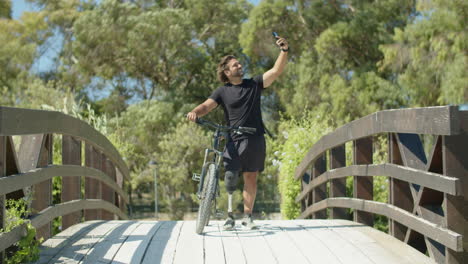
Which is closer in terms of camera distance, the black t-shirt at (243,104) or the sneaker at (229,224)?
the sneaker at (229,224)

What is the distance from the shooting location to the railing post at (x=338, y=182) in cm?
653

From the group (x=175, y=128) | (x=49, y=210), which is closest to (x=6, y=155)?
(x=49, y=210)

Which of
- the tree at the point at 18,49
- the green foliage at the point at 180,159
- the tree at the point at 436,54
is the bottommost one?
the green foliage at the point at 180,159

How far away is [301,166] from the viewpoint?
802 centimetres

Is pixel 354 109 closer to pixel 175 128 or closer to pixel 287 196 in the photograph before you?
pixel 175 128

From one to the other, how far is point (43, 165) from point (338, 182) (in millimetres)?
3217

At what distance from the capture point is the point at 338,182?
659cm

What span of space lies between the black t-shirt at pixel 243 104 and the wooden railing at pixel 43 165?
1.30m

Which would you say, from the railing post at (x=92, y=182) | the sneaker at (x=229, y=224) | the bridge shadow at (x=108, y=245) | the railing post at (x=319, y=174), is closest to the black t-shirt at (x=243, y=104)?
the sneaker at (x=229, y=224)

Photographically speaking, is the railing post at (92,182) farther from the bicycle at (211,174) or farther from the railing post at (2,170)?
the railing post at (2,170)

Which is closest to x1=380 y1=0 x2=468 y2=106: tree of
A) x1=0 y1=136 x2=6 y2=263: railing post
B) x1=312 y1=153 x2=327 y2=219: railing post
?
x1=312 y1=153 x2=327 y2=219: railing post

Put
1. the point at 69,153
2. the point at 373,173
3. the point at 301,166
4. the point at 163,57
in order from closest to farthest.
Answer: the point at 373,173
the point at 69,153
the point at 301,166
the point at 163,57

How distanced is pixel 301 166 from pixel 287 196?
2007 mm

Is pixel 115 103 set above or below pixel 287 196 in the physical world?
above
